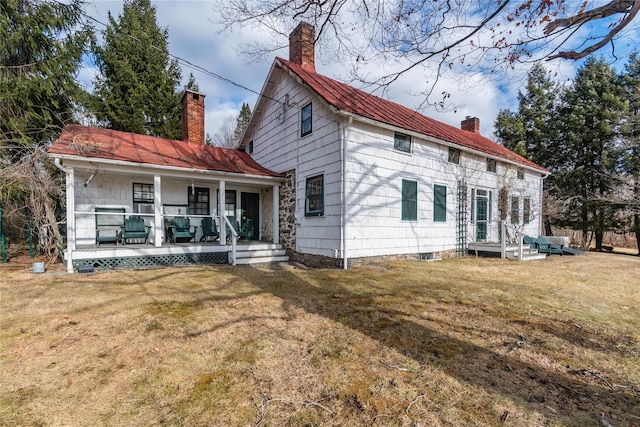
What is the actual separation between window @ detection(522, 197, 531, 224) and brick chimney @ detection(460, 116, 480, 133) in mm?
5106

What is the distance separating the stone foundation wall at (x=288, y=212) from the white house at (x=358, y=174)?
3cm

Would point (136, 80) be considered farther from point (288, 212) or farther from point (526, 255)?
point (526, 255)

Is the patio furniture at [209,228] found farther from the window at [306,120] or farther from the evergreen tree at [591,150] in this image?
the evergreen tree at [591,150]

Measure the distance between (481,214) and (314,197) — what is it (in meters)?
7.35

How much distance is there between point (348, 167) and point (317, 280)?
305cm

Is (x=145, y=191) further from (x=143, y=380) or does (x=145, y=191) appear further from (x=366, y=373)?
(x=366, y=373)

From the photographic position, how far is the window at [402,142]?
9.20 m

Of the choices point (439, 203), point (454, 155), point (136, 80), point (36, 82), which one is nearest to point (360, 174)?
point (439, 203)

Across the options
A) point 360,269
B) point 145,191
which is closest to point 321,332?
point 360,269

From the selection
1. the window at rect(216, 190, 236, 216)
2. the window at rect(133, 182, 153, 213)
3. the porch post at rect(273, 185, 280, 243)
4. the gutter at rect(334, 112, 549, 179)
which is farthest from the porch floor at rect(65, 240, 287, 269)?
the gutter at rect(334, 112, 549, 179)

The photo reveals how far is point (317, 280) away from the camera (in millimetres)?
6656

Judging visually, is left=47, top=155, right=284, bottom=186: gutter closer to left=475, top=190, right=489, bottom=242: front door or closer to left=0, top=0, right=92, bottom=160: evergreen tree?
left=0, top=0, right=92, bottom=160: evergreen tree

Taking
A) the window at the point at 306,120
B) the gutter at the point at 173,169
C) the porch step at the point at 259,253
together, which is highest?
the window at the point at 306,120

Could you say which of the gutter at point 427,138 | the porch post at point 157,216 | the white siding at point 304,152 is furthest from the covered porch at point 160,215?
the gutter at point 427,138
